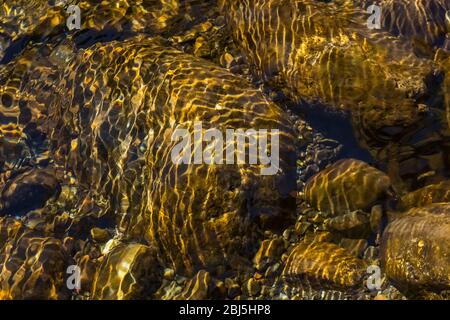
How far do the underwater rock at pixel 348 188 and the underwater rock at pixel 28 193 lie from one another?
3.00m

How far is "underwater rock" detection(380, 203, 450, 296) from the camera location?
4.14 metres

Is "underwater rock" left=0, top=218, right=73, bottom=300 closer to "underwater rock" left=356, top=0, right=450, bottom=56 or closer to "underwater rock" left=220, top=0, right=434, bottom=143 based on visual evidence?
"underwater rock" left=220, top=0, right=434, bottom=143

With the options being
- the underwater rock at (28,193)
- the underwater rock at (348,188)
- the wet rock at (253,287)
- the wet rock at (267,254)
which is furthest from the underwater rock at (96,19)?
the wet rock at (253,287)

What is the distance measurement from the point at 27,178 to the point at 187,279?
93.1 inches

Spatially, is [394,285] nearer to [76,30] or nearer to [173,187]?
[173,187]

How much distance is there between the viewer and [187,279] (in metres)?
4.91

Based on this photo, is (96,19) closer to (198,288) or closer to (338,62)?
(338,62)

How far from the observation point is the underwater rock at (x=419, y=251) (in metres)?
4.14

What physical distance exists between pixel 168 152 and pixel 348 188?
189cm

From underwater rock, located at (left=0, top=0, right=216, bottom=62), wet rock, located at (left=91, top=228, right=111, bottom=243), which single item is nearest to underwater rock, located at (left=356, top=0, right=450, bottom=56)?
underwater rock, located at (left=0, top=0, right=216, bottom=62)

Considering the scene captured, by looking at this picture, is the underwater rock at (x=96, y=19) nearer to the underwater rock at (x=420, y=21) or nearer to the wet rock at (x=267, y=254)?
the underwater rock at (x=420, y=21)

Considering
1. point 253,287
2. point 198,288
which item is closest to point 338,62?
point 253,287

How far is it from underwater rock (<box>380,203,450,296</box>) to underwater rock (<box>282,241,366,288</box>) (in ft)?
0.96
